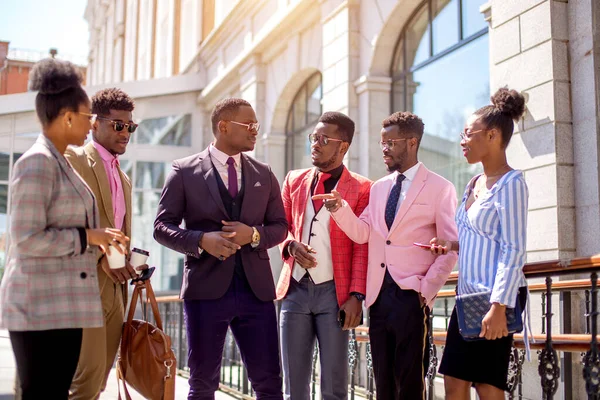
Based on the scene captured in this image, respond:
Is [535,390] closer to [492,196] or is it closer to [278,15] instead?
[492,196]

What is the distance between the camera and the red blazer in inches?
168

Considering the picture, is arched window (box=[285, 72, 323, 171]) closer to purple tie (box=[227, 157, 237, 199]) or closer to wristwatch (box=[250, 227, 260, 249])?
purple tie (box=[227, 157, 237, 199])

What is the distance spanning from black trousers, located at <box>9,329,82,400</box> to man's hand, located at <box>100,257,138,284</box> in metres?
0.65

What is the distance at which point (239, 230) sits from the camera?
12.9 feet

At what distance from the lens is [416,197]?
425 cm

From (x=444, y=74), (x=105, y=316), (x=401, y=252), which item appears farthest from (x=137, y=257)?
(x=444, y=74)

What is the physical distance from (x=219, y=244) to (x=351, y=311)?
→ 2.84 ft

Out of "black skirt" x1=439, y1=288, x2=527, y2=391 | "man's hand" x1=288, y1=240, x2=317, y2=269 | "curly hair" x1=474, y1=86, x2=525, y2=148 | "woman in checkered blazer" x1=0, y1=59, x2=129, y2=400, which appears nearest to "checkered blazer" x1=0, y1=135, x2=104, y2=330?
"woman in checkered blazer" x1=0, y1=59, x2=129, y2=400

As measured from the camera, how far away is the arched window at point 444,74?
29.9 ft

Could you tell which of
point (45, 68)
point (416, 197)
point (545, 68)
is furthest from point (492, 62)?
point (45, 68)

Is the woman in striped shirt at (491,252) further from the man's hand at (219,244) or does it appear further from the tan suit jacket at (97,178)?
the tan suit jacket at (97,178)

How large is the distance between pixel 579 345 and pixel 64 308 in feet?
8.03

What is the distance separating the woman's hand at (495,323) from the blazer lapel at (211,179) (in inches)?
60.6

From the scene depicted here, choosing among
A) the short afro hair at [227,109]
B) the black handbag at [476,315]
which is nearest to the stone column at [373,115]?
the short afro hair at [227,109]
